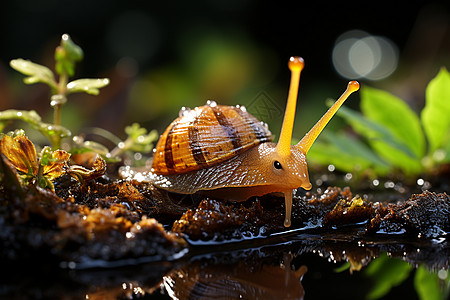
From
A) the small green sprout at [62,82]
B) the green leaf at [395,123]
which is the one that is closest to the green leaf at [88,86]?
the small green sprout at [62,82]

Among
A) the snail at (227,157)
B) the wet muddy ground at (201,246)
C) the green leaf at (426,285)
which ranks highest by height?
the snail at (227,157)

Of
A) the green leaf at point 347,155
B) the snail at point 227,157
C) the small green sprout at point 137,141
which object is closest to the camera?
the snail at point 227,157

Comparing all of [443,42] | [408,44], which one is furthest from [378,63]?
[443,42]

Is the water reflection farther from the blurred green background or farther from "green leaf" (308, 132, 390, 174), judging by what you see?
the blurred green background

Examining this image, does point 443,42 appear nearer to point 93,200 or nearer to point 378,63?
point 378,63

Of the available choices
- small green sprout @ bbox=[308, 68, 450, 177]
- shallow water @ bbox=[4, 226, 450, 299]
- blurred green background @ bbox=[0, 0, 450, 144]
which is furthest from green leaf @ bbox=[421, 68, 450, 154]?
blurred green background @ bbox=[0, 0, 450, 144]

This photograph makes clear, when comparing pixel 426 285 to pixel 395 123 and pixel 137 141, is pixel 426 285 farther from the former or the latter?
pixel 395 123

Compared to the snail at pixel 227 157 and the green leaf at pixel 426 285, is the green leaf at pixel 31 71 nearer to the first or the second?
the snail at pixel 227 157

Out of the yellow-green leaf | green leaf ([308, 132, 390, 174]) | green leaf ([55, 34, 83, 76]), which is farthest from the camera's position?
green leaf ([308, 132, 390, 174])

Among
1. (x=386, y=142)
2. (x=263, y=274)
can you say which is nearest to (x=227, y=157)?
(x=263, y=274)
